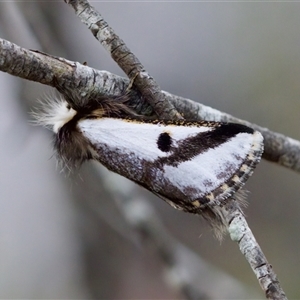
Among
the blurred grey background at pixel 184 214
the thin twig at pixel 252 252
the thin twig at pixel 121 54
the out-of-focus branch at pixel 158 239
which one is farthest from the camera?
the blurred grey background at pixel 184 214

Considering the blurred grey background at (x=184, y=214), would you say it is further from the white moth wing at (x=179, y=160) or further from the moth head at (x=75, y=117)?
the white moth wing at (x=179, y=160)

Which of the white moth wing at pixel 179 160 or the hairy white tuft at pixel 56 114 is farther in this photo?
the hairy white tuft at pixel 56 114

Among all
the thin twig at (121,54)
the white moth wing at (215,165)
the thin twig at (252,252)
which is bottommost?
the thin twig at (252,252)

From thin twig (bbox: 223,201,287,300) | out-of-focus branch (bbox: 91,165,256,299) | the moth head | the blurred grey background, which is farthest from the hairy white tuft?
the blurred grey background

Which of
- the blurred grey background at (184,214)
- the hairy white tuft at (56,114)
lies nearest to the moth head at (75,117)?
the hairy white tuft at (56,114)

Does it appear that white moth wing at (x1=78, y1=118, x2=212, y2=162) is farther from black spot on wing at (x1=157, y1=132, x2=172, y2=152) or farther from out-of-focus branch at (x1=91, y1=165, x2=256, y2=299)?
out-of-focus branch at (x1=91, y1=165, x2=256, y2=299)

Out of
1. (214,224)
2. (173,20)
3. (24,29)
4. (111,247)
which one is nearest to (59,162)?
(214,224)

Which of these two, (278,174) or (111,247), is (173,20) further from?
(111,247)

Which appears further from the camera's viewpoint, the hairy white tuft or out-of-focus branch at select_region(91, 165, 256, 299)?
out-of-focus branch at select_region(91, 165, 256, 299)
